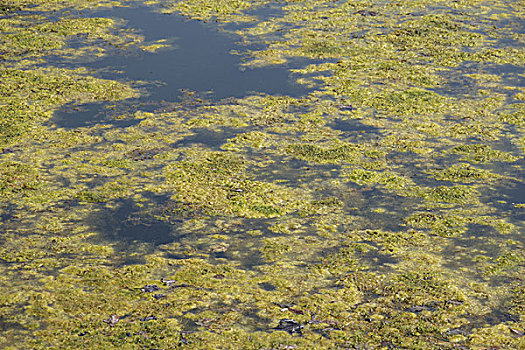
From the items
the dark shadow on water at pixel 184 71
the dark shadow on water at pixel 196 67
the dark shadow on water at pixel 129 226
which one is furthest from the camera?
the dark shadow on water at pixel 196 67

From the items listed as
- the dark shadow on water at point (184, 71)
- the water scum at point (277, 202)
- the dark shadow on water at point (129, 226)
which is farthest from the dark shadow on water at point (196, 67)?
the dark shadow on water at point (129, 226)

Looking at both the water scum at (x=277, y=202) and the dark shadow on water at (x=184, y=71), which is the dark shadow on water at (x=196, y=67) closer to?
the dark shadow on water at (x=184, y=71)

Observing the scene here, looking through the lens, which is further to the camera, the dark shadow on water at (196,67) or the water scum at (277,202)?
the dark shadow on water at (196,67)

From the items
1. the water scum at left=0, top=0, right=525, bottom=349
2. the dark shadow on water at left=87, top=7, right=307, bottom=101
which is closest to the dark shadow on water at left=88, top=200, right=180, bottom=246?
the water scum at left=0, top=0, right=525, bottom=349

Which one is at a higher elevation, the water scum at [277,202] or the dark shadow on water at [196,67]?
the dark shadow on water at [196,67]

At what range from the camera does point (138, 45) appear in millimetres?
6742

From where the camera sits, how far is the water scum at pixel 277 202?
123 inches

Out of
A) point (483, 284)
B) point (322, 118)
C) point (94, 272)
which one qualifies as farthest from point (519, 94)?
point (94, 272)

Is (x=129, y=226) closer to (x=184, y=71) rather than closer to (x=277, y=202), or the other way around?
(x=277, y=202)

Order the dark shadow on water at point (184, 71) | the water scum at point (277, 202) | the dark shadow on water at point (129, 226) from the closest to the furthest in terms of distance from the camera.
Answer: the water scum at point (277, 202) < the dark shadow on water at point (129, 226) < the dark shadow on water at point (184, 71)

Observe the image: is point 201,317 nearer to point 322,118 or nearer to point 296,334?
point 296,334

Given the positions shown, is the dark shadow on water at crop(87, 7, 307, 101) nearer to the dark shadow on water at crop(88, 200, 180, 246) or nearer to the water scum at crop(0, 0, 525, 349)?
the water scum at crop(0, 0, 525, 349)

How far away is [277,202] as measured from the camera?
13.9 ft

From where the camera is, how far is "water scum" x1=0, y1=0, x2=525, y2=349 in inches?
123
